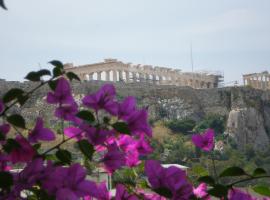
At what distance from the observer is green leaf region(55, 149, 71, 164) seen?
93 centimetres

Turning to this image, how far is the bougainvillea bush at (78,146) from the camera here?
87cm

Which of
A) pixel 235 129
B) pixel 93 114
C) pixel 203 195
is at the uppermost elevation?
pixel 93 114

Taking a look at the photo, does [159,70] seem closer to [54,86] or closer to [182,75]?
[182,75]

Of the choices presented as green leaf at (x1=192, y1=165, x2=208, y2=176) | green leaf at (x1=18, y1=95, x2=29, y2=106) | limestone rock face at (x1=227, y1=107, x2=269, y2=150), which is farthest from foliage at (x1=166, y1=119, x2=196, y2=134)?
green leaf at (x1=18, y1=95, x2=29, y2=106)

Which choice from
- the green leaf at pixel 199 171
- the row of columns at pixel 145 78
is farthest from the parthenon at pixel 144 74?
the green leaf at pixel 199 171

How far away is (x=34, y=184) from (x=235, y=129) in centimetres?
3846

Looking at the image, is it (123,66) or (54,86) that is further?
(123,66)

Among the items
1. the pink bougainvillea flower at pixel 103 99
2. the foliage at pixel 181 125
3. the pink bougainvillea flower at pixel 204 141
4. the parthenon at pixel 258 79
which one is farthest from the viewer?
the parthenon at pixel 258 79

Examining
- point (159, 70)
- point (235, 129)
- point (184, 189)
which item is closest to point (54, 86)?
point (184, 189)

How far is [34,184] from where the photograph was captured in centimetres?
90

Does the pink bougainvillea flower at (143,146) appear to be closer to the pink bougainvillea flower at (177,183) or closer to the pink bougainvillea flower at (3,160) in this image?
the pink bougainvillea flower at (177,183)

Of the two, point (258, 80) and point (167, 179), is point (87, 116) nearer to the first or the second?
point (167, 179)

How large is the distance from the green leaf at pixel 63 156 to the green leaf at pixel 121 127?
3.6 inches

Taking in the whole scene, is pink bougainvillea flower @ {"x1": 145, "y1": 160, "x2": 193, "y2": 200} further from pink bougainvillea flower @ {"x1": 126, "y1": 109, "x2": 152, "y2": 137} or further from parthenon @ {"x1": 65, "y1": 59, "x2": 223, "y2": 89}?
parthenon @ {"x1": 65, "y1": 59, "x2": 223, "y2": 89}
